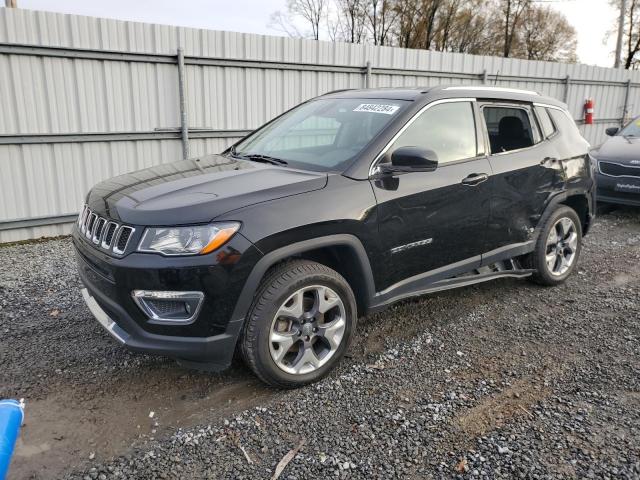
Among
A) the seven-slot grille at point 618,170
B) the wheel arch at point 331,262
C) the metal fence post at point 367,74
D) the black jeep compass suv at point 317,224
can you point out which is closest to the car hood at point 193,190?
the black jeep compass suv at point 317,224

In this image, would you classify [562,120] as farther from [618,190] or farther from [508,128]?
[618,190]

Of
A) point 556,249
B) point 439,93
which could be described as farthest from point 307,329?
point 556,249

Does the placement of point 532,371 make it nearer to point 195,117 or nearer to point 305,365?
point 305,365

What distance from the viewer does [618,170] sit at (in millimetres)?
7816

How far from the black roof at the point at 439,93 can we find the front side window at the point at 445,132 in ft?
0.29

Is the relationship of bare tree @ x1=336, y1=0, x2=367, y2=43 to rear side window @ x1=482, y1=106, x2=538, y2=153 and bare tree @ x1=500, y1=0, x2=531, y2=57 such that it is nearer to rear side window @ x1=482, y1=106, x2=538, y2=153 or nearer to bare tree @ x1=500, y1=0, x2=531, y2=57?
bare tree @ x1=500, y1=0, x2=531, y2=57

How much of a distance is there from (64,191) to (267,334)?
16.3 feet

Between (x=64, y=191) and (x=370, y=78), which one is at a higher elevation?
(x=370, y=78)

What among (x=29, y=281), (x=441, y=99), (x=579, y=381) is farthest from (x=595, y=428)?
(x=29, y=281)

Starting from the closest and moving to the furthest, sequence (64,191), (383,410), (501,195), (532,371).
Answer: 1. (383,410)
2. (532,371)
3. (501,195)
4. (64,191)

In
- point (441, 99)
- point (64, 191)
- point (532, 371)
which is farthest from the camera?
point (64, 191)

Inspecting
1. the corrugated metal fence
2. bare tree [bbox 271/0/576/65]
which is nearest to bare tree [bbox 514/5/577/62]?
bare tree [bbox 271/0/576/65]

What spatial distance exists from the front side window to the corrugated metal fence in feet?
11.9

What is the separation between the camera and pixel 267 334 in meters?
2.91
